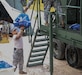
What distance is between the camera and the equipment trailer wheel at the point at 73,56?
8039 millimetres

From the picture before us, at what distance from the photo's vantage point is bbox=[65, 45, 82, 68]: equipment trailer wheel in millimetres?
8039

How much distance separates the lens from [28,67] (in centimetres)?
816

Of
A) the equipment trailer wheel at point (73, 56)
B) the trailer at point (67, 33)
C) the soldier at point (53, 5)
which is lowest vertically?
the equipment trailer wheel at point (73, 56)

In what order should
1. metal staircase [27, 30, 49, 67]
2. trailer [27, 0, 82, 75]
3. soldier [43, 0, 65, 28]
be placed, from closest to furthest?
trailer [27, 0, 82, 75]
soldier [43, 0, 65, 28]
metal staircase [27, 30, 49, 67]

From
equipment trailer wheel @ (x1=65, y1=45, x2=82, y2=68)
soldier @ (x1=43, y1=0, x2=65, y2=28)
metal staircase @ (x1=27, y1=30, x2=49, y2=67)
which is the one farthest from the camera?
metal staircase @ (x1=27, y1=30, x2=49, y2=67)

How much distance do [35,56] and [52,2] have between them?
1.79 metres

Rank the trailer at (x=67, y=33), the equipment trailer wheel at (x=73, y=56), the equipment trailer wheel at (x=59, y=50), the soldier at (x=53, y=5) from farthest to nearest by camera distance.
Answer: the equipment trailer wheel at (x=59, y=50), the equipment trailer wheel at (x=73, y=56), the soldier at (x=53, y=5), the trailer at (x=67, y=33)

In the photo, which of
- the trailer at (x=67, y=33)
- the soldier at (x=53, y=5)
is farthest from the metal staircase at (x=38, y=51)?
the soldier at (x=53, y=5)

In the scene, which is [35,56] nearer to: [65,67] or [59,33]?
[65,67]

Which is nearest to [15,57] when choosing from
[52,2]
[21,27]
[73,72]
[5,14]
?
[21,27]

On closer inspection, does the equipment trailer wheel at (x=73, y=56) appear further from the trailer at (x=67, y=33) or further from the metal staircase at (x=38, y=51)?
the metal staircase at (x=38, y=51)

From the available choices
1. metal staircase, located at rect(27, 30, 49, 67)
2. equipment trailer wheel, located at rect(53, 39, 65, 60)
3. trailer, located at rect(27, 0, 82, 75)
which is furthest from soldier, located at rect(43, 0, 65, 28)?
equipment trailer wheel, located at rect(53, 39, 65, 60)

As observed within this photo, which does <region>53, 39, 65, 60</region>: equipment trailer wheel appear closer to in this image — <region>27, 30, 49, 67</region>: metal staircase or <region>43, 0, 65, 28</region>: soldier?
<region>27, 30, 49, 67</region>: metal staircase

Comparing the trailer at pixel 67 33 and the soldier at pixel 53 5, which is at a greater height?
the soldier at pixel 53 5
